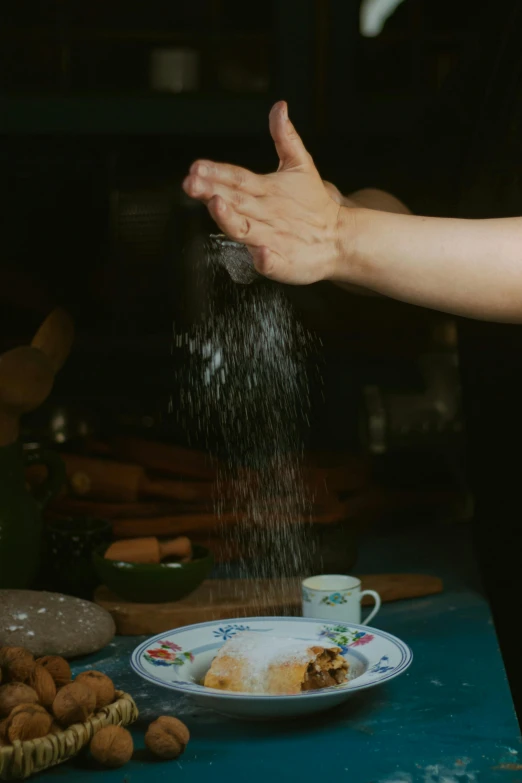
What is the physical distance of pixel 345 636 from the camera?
4.09ft

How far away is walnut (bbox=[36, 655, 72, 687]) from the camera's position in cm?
104

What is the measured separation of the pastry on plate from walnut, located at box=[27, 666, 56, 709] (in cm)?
18

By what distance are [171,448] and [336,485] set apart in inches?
13.0

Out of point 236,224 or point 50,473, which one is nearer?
point 236,224

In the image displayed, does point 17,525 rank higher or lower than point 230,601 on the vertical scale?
higher

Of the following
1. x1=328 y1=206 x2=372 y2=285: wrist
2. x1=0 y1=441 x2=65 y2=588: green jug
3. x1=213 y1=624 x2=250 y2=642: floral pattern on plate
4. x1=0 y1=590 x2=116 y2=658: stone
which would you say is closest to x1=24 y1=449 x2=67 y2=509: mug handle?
x1=0 y1=441 x2=65 y2=588: green jug

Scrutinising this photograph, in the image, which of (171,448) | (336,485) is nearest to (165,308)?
(171,448)

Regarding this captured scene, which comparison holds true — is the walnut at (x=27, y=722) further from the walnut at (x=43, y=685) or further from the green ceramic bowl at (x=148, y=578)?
the green ceramic bowl at (x=148, y=578)

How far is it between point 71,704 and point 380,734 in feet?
1.13

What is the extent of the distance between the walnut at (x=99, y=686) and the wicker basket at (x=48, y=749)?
10mm

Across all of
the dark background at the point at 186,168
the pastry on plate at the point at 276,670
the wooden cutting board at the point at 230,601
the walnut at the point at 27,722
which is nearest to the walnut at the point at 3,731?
the walnut at the point at 27,722

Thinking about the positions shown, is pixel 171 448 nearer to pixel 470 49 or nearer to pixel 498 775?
pixel 470 49

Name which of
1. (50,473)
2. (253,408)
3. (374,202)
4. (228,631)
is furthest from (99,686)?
(253,408)

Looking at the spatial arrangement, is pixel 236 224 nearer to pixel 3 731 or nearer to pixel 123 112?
pixel 3 731
